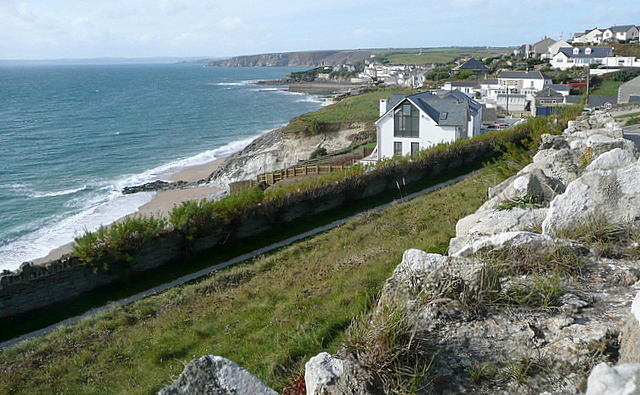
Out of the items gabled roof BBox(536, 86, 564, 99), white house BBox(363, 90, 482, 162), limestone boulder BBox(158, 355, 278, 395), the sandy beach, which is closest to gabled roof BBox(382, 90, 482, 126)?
white house BBox(363, 90, 482, 162)

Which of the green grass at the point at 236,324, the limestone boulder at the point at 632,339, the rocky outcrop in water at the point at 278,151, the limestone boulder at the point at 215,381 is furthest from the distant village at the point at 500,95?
the limestone boulder at the point at 215,381

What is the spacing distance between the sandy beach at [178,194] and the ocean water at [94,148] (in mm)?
1005

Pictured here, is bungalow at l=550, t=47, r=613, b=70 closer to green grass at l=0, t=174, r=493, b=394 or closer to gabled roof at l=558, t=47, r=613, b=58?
gabled roof at l=558, t=47, r=613, b=58

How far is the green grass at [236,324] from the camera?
986 cm

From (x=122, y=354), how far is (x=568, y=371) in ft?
33.3

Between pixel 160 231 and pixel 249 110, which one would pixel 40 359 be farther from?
pixel 249 110

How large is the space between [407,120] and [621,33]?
13070 cm

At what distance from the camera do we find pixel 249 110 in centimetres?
10725

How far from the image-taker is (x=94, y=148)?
6631 cm

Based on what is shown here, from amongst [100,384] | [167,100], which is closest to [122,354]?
[100,384]

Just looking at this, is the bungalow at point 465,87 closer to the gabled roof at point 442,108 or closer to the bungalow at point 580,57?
the bungalow at point 580,57

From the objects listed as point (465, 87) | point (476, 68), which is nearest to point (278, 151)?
point (465, 87)

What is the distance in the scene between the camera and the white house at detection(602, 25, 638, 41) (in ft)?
451

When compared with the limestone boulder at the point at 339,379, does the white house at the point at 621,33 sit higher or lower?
higher
